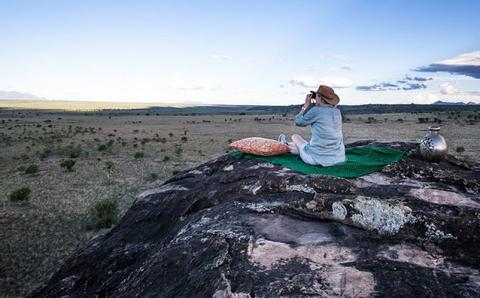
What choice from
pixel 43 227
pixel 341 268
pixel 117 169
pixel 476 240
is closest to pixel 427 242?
pixel 476 240

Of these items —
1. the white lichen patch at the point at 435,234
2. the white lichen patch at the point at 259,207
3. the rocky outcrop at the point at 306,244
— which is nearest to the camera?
the rocky outcrop at the point at 306,244

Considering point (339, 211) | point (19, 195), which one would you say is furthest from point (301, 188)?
point (19, 195)

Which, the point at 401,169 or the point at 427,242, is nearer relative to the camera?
the point at 427,242

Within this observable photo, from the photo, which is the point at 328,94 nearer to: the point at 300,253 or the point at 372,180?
the point at 372,180

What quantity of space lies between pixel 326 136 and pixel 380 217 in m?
2.66

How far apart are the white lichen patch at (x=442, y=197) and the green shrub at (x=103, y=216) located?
30.4 ft

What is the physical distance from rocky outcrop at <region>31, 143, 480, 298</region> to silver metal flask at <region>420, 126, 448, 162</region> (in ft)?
0.99

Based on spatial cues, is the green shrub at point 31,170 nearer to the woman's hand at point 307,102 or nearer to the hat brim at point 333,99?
the woman's hand at point 307,102

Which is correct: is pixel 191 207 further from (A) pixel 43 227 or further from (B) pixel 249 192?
(A) pixel 43 227

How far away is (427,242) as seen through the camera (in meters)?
4.50

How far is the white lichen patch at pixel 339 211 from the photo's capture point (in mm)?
4937

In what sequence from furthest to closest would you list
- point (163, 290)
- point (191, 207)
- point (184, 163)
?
point (184, 163) → point (191, 207) → point (163, 290)

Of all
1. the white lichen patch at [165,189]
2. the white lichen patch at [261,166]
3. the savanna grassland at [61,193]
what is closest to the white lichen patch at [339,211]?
the white lichen patch at [261,166]

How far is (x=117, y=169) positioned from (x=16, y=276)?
12.7 metres
